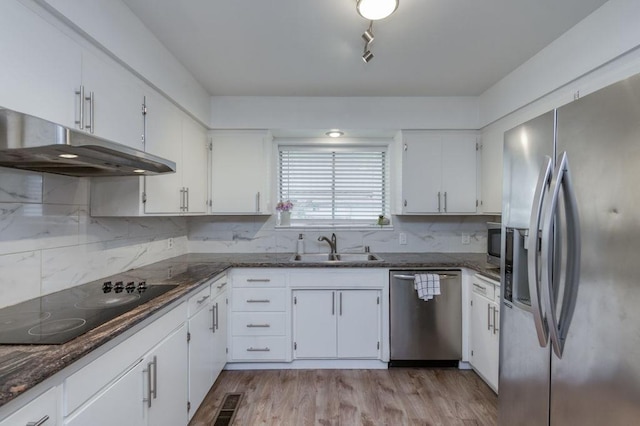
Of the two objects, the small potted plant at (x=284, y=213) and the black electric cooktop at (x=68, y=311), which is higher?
the small potted plant at (x=284, y=213)

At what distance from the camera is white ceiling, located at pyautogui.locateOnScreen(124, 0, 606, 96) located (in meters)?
1.65

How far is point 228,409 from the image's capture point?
205 centimetres

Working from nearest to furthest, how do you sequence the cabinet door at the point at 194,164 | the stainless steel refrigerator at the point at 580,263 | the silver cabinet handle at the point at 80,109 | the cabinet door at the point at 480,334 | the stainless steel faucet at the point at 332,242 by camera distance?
the stainless steel refrigerator at the point at 580,263 < the silver cabinet handle at the point at 80,109 < the cabinet door at the point at 480,334 < the cabinet door at the point at 194,164 < the stainless steel faucet at the point at 332,242

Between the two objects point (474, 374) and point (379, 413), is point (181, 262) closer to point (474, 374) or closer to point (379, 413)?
point (379, 413)

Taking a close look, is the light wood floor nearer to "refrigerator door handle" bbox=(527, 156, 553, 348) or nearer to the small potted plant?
"refrigerator door handle" bbox=(527, 156, 553, 348)

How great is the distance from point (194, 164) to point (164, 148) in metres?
0.48

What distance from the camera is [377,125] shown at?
290 centimetres

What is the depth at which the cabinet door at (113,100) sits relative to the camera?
1.45m

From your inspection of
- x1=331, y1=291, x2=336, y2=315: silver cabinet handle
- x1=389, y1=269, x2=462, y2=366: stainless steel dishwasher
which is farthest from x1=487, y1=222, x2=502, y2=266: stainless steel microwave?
x1=331, y1=291, x2=336, y2=315: silver cabinet handle

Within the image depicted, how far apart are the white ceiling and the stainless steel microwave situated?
1.24m

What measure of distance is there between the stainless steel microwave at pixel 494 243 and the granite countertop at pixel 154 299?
71 millimetres

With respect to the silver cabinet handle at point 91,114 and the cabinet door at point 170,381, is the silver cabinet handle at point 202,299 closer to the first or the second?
the cabinet door at point 170,381

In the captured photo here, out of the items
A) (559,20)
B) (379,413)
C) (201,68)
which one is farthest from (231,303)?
(559,20)

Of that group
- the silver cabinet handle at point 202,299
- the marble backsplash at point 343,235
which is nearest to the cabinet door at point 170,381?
the silver cabinet handle at point 202,299
